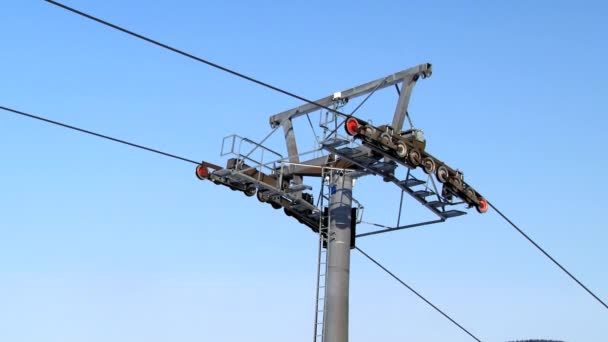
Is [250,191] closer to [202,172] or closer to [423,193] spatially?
[202,172]

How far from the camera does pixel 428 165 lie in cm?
2611

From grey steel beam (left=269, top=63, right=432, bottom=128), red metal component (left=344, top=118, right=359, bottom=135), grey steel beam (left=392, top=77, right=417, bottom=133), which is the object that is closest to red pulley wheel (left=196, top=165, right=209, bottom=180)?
grey steel beam (left=269, top=63, right=432, bottom=128)

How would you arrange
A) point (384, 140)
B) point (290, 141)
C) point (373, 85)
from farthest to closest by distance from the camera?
1. point (290, 141)
2. point (373, 85)
3. point (384, 140)

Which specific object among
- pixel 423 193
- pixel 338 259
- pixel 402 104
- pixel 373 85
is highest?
pixel 373 85

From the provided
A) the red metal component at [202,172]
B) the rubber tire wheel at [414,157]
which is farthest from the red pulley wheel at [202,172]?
the rubber tire wheel at [414,157]

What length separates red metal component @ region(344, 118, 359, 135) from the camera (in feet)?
78.8

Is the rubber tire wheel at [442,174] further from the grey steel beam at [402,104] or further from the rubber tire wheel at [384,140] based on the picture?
the rubber tire wheel at [384,140]

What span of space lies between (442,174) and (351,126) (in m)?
4.11

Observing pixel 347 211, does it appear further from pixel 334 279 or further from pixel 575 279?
pixel 575 279

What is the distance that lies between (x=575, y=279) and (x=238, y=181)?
49.2ft

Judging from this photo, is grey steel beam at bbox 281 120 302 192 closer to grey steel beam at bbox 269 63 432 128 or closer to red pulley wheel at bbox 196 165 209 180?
grey steel beam at bbox 269 63 432 128

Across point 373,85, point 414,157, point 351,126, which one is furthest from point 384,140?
point 373,85

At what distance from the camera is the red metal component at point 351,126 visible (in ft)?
78.8

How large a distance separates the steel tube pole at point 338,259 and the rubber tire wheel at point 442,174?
2778mm
